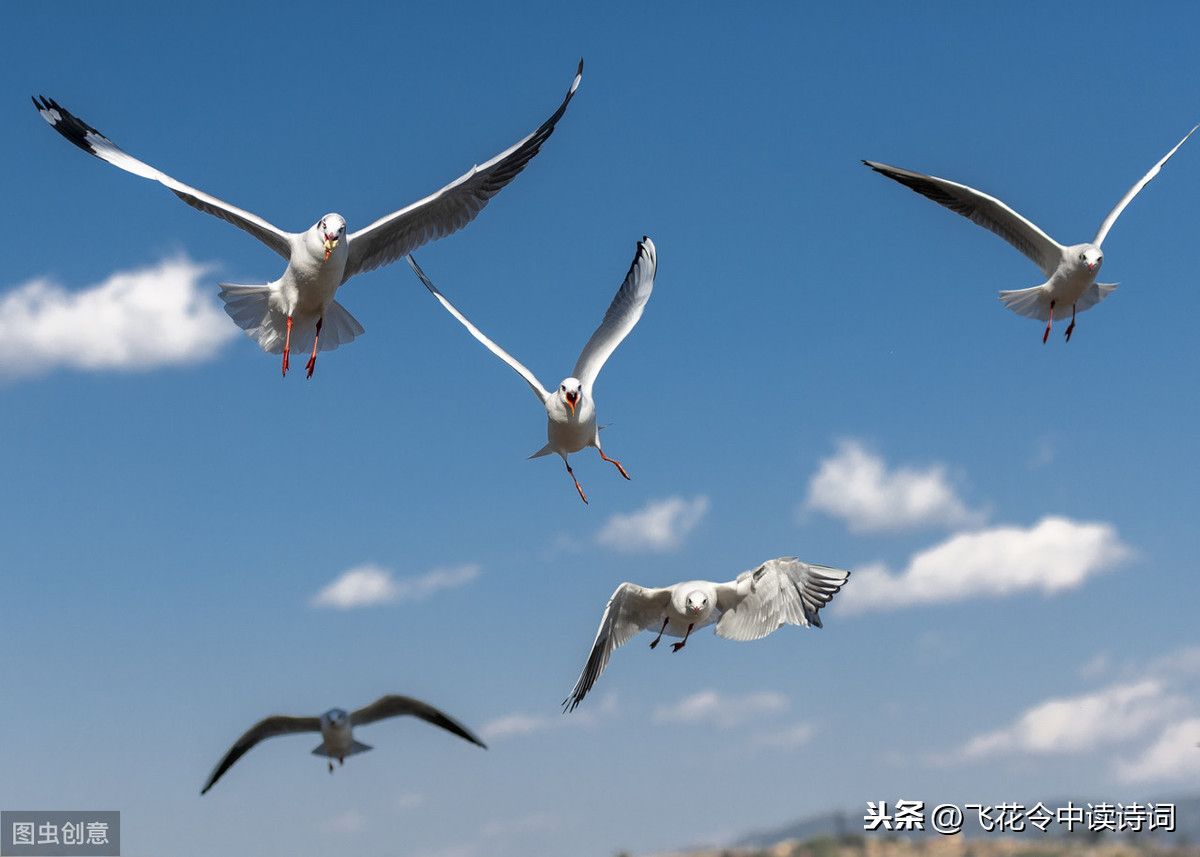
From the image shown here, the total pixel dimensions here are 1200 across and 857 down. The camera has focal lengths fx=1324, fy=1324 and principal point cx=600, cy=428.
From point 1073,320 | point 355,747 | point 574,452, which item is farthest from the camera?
point 1073,320

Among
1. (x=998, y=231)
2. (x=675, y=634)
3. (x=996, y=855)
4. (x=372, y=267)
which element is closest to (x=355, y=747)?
(x=675, y=634)

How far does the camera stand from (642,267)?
11.7m

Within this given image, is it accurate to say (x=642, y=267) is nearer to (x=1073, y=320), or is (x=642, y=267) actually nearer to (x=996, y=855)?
(x=1073, y=320)

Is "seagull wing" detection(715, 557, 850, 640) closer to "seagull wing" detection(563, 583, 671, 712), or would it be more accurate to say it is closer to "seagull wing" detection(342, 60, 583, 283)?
"seagull wing" detection(563, 583, 671, 712)

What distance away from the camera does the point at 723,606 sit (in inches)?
365

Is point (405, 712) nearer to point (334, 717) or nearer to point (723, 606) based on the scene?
Result: point (334, 717)

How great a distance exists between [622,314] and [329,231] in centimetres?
285

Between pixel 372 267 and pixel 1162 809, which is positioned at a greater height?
pixel 372 267

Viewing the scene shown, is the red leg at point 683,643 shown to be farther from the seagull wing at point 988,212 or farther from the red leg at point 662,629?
the seagull wing at point 988,212

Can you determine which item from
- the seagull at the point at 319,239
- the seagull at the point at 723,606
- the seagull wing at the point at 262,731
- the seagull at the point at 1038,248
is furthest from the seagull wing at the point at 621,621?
the seagull at the point at 1038,248

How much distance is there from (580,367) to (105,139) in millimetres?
3997

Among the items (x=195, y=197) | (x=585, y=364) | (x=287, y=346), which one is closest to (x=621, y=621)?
(x=585, y=364)

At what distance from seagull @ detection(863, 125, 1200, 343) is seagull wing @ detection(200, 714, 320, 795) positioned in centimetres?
634

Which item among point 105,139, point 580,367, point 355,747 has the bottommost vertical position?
point 355,747
